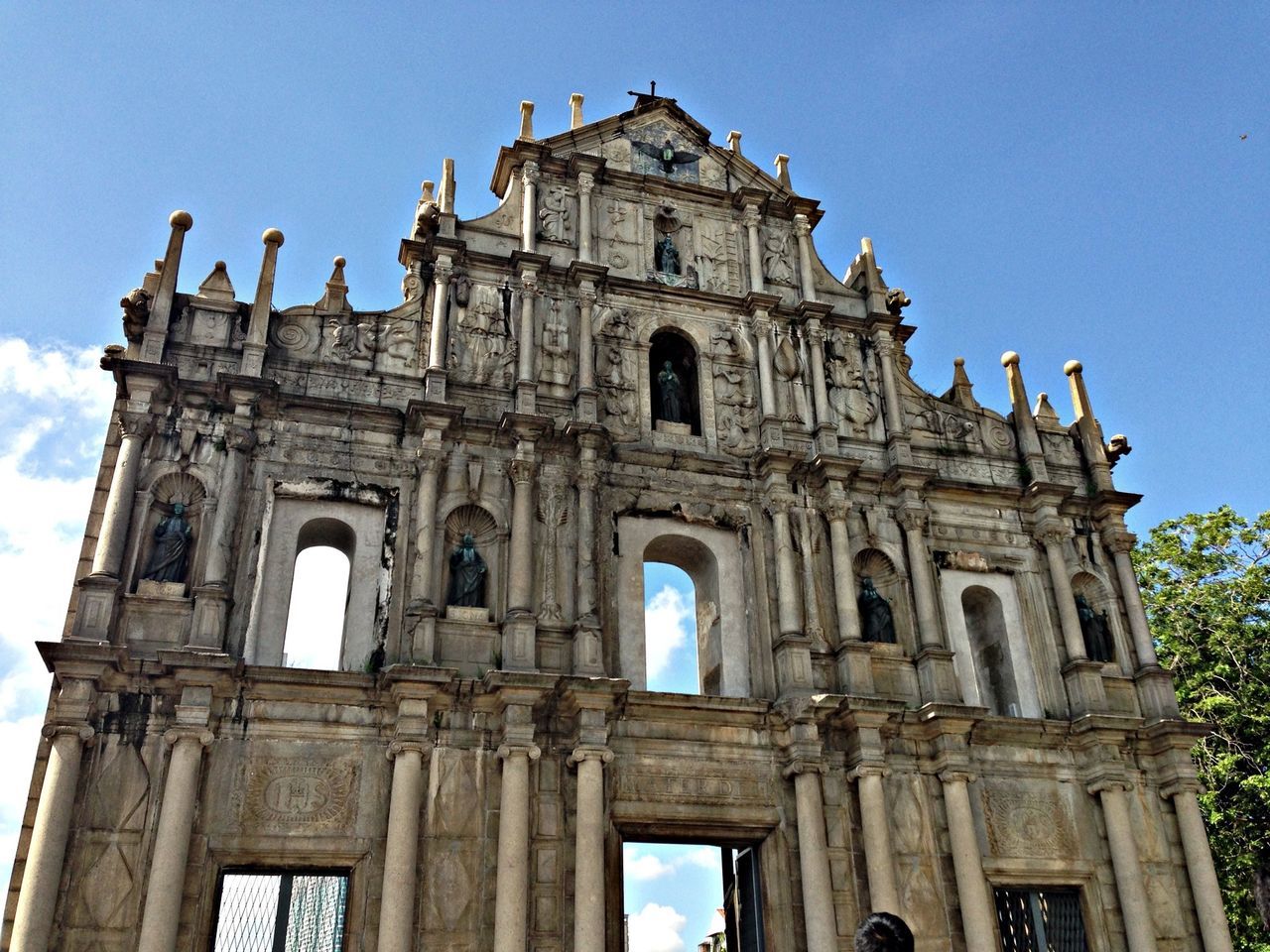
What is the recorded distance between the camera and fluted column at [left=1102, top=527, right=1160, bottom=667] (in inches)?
653

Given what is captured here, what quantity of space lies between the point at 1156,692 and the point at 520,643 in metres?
8.96

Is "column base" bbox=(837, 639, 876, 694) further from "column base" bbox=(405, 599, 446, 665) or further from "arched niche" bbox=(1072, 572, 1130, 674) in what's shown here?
"column base" bbox=(405, 599, 446, 665)

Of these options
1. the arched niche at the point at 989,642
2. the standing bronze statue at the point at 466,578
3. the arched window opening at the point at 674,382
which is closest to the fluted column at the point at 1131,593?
the arched niche at the point at 989,642

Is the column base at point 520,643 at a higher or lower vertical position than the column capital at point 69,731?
higher

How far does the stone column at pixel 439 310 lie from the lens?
51.9 feet

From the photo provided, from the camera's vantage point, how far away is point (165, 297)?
49.4 ft

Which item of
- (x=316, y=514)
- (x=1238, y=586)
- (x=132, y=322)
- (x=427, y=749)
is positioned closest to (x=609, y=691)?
(x=427, y=749)

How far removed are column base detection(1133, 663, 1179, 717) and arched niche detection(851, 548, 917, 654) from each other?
3.38 meters

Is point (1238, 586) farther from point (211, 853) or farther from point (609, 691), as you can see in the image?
point (211, 853)

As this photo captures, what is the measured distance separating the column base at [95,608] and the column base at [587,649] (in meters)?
5.24

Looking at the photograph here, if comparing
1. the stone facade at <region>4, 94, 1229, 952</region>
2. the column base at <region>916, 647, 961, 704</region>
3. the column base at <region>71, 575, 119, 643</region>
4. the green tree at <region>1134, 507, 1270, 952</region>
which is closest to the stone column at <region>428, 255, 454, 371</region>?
the stone facade at <region>4, 94, 1229, 952</region>

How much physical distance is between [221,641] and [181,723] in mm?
1080

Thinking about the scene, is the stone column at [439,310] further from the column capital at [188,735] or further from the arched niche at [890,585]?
the arched niche at [890,585]

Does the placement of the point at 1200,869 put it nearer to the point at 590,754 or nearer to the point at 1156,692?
the point at 1156,692
